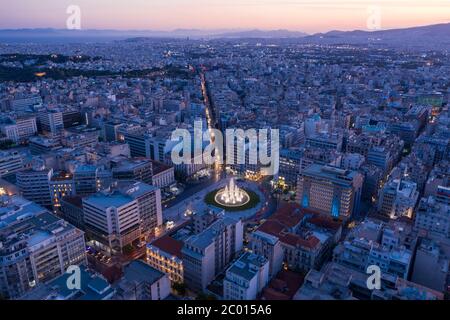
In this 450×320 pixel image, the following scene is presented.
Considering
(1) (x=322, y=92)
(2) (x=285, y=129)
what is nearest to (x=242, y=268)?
(2) (x=285, y=129)

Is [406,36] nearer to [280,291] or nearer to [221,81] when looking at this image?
[221,81]

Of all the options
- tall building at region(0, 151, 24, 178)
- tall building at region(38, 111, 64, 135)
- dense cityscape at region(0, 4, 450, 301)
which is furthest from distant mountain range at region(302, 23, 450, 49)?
tall building at region(0, 151, 24, 178)

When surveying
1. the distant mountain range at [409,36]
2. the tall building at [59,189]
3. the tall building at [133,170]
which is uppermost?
the distant mountain range at [409,36]

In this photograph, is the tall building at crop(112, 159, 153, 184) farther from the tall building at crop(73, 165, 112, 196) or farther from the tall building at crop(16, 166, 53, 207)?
the tall building at crop(16, 166, 53, 207)

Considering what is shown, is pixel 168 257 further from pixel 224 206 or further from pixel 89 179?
pixel 89 179

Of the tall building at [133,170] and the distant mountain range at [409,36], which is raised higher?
the distant mountain range at [409,36]

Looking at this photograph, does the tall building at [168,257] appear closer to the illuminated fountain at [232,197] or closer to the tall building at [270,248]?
the tall building at [270,248]

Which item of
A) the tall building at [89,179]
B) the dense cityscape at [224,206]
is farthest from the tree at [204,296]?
the tall building at [89,179]
